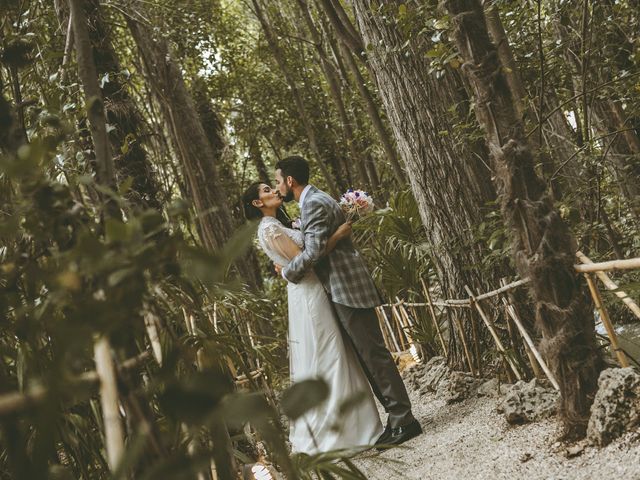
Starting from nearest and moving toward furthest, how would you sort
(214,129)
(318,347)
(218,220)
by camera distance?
(318,347)
(218,220)
(214,129)

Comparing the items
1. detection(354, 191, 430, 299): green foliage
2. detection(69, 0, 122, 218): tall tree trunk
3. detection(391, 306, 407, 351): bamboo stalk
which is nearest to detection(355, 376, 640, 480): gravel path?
detection(69, 0, 122, 218): tall tree trunk

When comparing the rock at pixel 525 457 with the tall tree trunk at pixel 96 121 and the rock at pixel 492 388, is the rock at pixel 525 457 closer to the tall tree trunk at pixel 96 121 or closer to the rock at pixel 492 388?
the rock at pixel 492 388

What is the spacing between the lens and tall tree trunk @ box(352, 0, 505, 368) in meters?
3.72

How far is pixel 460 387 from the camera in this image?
366 cm

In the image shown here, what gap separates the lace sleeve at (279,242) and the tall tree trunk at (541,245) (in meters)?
1.82

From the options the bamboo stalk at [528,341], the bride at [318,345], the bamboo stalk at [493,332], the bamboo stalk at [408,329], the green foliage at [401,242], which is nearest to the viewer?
the bamboo stalk at [528,341]

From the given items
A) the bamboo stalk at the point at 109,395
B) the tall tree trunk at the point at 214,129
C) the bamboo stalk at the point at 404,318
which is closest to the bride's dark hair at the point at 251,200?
the bamboo stalk at the point at 404,318

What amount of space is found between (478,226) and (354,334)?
94 cm

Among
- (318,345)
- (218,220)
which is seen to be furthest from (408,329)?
(218,220)

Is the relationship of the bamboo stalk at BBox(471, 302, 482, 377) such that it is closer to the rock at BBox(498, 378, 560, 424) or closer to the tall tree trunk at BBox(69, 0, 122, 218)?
the rock at BBox(498, 378, 560, 424)

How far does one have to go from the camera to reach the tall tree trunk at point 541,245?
2010mm

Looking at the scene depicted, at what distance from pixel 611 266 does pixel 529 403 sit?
2.96ft

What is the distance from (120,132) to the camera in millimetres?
3471

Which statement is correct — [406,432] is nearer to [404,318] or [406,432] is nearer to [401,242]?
[401,242]
